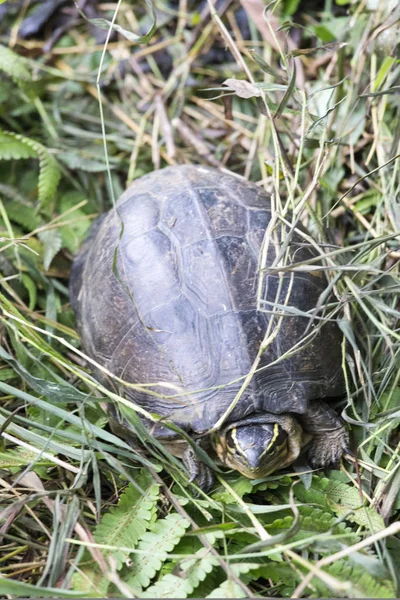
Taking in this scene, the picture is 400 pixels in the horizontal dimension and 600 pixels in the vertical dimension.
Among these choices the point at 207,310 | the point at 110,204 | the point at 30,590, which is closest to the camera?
the point at 30,590

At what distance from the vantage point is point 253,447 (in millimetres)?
1627

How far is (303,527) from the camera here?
1547 millimetres

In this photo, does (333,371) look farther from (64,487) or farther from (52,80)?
(52,80)

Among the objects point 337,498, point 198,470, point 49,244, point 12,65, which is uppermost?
point 12,65

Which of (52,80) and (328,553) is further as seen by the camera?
(52,80)

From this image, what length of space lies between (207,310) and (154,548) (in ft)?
2.08

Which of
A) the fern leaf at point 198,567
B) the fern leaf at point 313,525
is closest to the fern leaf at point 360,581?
the fern leaf at point 313,525

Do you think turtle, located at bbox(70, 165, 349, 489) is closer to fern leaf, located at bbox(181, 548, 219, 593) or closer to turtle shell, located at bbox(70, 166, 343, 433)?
turtle shell, located at bbox(70, 166, 343, 433)

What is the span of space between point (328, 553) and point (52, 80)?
2.37 m

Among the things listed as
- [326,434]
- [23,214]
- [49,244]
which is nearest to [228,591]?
[326,434]

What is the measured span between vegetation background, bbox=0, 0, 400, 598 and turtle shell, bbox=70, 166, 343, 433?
0.11m

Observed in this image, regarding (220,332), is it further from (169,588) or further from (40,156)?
(40,156)

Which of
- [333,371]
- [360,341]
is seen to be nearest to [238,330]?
[333,371]

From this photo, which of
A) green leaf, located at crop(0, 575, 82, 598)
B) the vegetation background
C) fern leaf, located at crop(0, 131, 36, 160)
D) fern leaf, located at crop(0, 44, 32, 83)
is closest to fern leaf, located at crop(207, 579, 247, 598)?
the vegetation background
